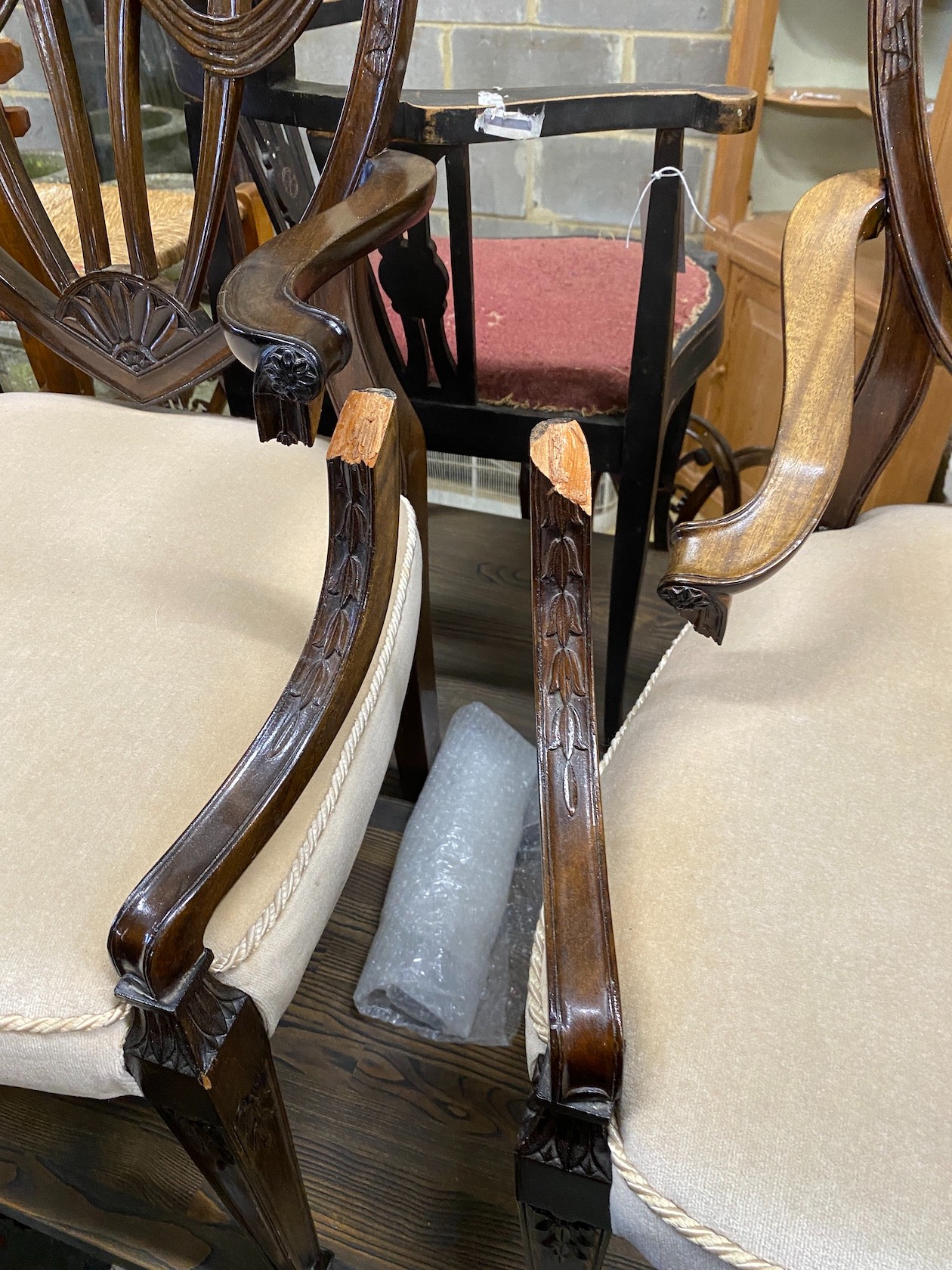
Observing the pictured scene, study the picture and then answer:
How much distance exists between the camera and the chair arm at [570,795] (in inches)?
15.4

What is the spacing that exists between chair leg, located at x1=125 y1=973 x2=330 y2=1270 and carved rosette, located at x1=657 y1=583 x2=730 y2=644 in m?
0.30

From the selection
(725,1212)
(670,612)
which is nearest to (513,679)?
(670,612)

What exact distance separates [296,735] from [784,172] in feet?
5.36

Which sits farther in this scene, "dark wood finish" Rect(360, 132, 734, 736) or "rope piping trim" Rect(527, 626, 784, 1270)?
"dark wood finish" Rect(360, 132, 734, 736)

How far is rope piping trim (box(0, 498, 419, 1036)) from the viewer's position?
42 centimetres

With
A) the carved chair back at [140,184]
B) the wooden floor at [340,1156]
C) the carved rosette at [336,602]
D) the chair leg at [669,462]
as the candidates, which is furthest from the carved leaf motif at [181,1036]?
the chair leg at [669,462]

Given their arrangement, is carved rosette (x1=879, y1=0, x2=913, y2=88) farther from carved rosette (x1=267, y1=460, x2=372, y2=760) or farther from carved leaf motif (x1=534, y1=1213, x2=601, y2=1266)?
carved leaf motif (x1=534, y1=1213, x2=601, y2=1266)

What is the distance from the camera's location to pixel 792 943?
42 cm

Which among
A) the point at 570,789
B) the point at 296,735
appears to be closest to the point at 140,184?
the point at 296,735

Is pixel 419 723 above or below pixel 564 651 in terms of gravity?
below

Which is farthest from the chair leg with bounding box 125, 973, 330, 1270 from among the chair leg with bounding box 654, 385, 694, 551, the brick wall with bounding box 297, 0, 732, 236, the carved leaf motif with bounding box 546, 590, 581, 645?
the brick wall with bounding box 297, 0, 732, 236

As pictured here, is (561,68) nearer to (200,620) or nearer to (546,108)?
(546,108)

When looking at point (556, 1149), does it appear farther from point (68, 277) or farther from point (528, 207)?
point (528, 207)

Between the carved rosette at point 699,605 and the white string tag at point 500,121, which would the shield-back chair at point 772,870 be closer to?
the carved rosette at point 699,605
